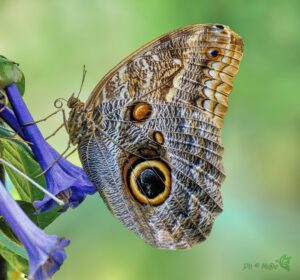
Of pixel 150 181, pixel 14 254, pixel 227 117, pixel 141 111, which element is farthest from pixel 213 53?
pixel 227 117

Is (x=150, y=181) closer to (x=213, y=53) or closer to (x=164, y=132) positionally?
(x=164, y=132)

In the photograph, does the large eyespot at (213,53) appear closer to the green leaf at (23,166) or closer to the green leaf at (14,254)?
the green leaf at (23,166)

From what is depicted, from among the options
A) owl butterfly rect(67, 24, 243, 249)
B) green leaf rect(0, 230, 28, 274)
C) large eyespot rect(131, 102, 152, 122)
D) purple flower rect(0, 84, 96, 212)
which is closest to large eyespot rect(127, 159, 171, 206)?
owl butterfly rect(67, 24, 243, 249)

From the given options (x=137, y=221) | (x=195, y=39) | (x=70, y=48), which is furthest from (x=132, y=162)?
(x=70, y=48)

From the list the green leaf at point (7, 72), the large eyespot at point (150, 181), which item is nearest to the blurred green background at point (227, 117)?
the large eyespot at point (150, 181)

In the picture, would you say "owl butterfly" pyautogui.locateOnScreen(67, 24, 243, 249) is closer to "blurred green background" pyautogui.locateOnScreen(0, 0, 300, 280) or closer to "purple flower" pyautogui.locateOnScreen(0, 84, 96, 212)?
"purple flower" pyautogui.locateOnScreen(0, 84, 96, 212)

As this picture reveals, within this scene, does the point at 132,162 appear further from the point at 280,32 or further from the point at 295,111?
the point at 280,32
